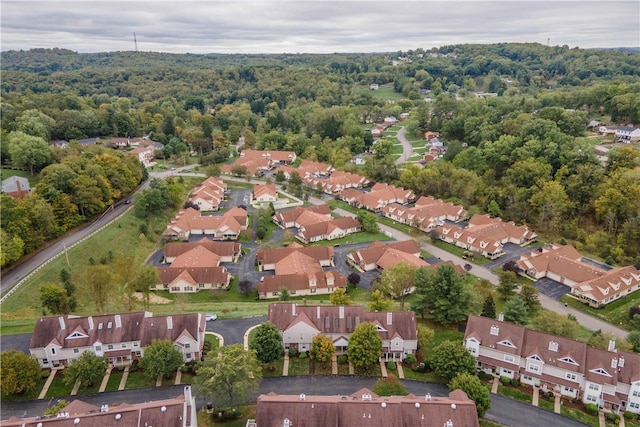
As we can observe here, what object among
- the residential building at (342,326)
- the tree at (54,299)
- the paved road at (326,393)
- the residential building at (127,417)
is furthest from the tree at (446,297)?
the tree at (54,299)

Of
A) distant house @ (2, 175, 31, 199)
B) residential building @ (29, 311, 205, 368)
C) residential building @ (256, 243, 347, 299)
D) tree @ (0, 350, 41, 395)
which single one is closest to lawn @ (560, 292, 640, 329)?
residential building @ (256, 243, 347, 299)

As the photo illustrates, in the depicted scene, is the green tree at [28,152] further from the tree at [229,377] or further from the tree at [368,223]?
the tree at [229,377]

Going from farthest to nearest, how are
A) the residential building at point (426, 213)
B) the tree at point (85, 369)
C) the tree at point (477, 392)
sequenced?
the residential building at point (426, 213) → the tree at point (85, 369) → the tree at point (477, 392)

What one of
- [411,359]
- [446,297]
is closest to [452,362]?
[411,359]

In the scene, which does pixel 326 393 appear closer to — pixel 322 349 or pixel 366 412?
pixel 322 349

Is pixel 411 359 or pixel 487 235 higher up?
pixel 411 359

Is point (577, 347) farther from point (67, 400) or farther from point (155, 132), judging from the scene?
point (155, 132)
